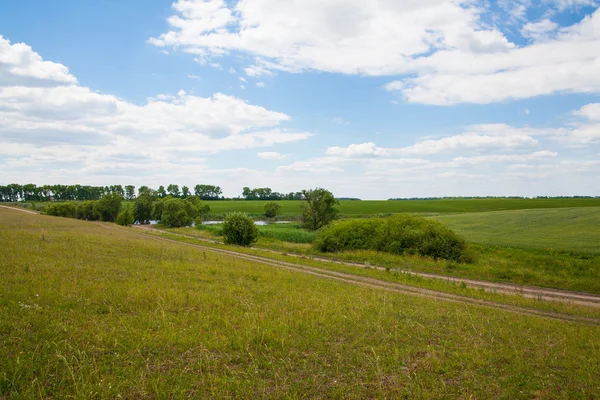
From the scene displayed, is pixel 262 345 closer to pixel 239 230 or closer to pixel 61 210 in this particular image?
pixel 239 230

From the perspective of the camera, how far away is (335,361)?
796 cm

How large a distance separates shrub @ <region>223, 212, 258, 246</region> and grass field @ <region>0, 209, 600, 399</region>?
3054 centimetres

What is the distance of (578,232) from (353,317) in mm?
48629

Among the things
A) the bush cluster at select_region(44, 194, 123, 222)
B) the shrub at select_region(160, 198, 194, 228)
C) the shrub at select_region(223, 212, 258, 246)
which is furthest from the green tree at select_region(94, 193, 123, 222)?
the shrub at select_region(223, 212, 258, 246)

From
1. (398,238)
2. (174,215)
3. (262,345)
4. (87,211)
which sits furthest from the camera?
(87,211)

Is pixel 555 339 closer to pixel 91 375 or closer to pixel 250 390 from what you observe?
pixel 250 390

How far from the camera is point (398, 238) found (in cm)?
4075

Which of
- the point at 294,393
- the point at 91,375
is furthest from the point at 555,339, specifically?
the point at 91,375

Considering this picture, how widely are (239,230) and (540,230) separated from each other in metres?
43.0

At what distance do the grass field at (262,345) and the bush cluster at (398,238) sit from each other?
2376cm

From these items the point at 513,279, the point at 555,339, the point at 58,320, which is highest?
the point at 58,320

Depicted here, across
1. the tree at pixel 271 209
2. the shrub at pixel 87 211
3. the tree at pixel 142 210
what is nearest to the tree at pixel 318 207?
the tree at pixel 271 209

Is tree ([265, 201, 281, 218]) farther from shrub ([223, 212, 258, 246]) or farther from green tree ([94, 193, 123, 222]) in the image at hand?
shrub ([223, 212, 258, 246])

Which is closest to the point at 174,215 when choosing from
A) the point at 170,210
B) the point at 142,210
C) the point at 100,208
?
the point at 170,210
